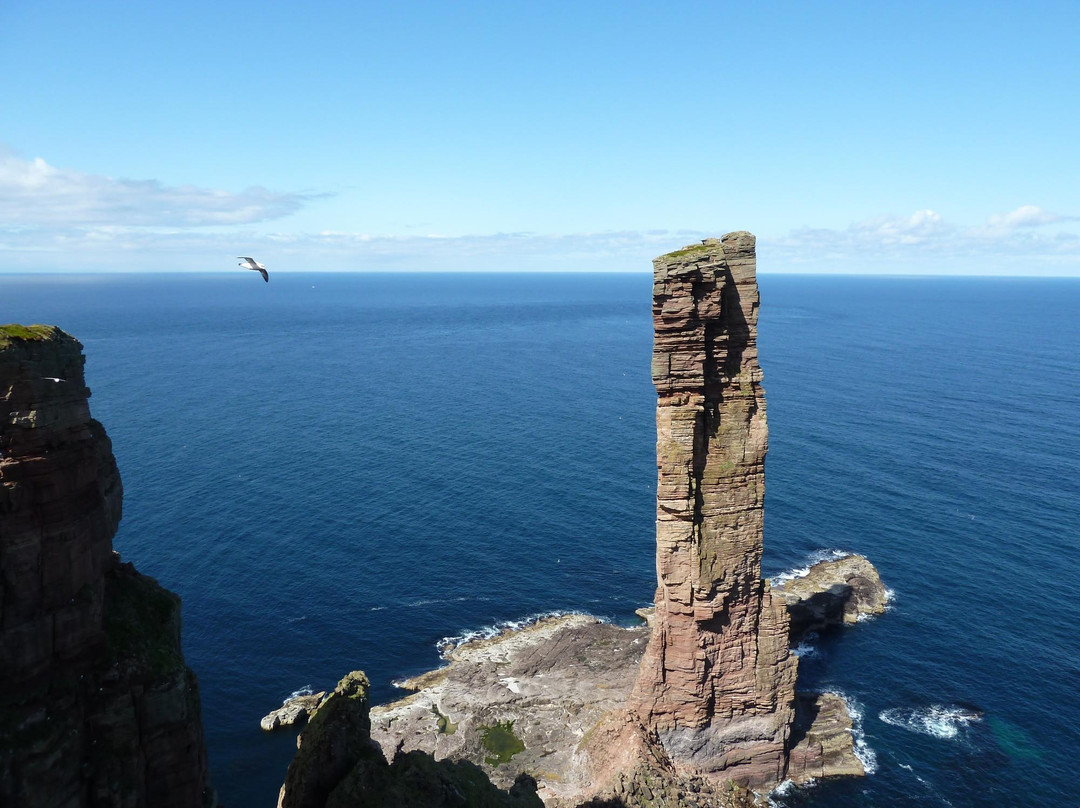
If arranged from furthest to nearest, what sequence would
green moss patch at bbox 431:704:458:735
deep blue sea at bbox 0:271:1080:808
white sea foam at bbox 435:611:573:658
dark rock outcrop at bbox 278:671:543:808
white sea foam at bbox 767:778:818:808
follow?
1. white sea foam at bbox 435:611:573:658
2. deep blue sea at bbox 0:271:1080:808
3. green moss patch at bbox 431:704:458:735
4. white sea foam at bbox 767:778:818:808
5. dark rock outcrop at bbox 278:671:543:808

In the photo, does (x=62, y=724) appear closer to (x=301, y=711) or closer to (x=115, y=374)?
(x=301, y=711)

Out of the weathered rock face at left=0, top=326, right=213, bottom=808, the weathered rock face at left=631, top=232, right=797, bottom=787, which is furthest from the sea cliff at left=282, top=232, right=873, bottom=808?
the weathered rock face at left=0, top=326, right=213, bottom=808

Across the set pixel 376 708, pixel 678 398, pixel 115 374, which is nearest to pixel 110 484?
pixel 678 398

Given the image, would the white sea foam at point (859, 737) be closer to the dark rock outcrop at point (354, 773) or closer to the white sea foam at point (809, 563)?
the white sea foam at point (809, 563)

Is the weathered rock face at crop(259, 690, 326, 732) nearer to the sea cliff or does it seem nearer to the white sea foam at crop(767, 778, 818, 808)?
the sea cliff

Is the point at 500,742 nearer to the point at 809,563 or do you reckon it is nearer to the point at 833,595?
the point at 833,595

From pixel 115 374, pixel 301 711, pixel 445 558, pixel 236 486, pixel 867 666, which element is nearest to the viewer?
pixel 301 711
